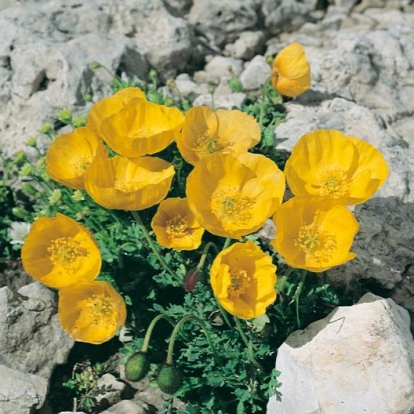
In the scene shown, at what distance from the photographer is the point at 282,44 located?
18.5 ft

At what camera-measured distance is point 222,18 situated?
555 centimetres

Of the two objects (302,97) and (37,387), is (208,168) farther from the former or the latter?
(302,97)

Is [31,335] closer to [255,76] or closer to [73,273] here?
[73,273]

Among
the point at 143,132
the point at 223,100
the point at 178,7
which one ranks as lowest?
the point at 223,100

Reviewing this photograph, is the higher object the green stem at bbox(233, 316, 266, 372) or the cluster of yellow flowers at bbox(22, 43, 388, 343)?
the cluster of yellow flowers at bbox(22, 43, 388, 343)

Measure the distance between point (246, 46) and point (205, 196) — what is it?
2.63 metres

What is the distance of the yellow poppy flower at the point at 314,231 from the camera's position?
298cm

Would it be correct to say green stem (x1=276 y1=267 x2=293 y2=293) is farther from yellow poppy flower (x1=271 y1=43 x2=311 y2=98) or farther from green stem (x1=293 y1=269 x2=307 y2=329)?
yellow poppy flower (x1=271 y1=43 x2=311 y2=98)

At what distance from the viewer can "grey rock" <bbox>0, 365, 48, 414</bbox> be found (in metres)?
3.34

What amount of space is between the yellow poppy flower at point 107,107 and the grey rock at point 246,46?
2107 mm

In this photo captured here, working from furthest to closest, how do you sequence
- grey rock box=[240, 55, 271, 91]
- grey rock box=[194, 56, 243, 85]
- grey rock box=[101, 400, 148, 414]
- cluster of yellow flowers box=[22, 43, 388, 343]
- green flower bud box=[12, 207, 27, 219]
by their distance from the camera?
grey rock box=[194, 56, 243, 85]
grey rock box=[240, 55, 271, 91]
green flower bud box=[12, 207, 27, 219]
grey rock box=[101, 400, 148, 414]
cluster of yellow flowers box=[22, 43, 388, 343]

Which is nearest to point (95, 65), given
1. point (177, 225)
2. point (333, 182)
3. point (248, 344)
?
point (177, 225)

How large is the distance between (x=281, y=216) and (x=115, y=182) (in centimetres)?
87

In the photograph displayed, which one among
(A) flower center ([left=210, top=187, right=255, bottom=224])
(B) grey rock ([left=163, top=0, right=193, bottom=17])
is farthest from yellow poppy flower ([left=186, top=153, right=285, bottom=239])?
(B) grey rock ([left=163, top=0, right=193, bottom=17])
